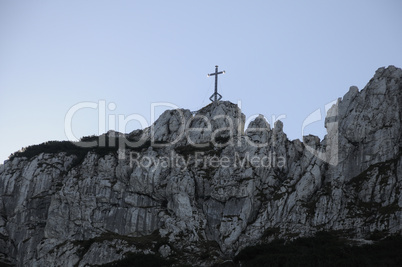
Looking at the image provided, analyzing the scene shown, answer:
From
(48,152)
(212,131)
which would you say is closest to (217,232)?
(212,131)

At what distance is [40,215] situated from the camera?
447ft

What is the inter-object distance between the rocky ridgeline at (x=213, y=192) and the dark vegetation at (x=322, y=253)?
4.24 meters

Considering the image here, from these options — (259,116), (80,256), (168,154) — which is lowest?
(80,256)

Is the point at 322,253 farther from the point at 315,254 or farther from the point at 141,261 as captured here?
the point at 141,261

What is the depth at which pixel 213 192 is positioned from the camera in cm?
13038

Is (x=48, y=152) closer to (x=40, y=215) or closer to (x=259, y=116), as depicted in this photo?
(x=40, y=215)

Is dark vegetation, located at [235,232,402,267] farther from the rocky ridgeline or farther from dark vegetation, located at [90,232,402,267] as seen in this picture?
the rocky ridgeline

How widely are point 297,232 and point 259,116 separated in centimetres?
4051

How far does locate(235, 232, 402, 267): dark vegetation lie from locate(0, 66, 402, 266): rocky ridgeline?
4.24 metres

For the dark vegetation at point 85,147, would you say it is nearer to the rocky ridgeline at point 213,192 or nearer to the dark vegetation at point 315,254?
the rocky ridgeline at point 213,192

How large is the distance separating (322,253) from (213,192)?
3254 cm

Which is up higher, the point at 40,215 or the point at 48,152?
the point at 48,152

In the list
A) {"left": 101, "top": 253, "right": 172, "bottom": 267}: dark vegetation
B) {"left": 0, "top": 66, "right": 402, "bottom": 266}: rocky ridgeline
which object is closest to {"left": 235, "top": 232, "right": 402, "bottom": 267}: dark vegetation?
{"left": 0, "top": 66, "right": 402, "bottom": 266}: rocky ridgeline

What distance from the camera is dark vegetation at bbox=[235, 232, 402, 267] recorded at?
10119 cm
